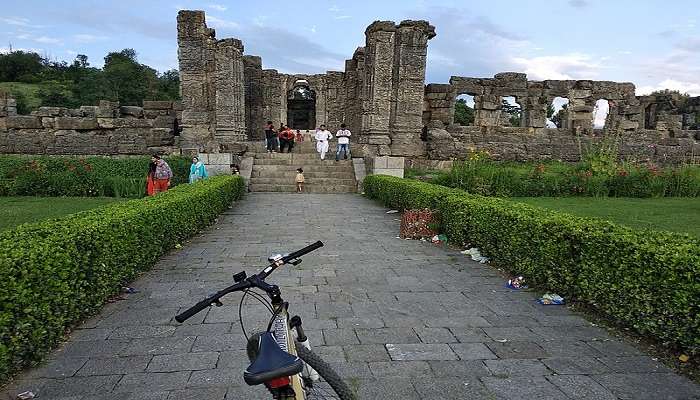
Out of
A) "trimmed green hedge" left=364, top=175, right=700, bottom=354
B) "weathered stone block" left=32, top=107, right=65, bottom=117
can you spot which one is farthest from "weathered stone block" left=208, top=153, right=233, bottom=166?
"trimmed green hedge" left=364, top=175, right=700, bottom=354

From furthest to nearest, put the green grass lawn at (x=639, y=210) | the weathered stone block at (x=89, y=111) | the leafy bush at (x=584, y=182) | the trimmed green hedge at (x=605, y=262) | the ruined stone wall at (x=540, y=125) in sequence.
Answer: the ruined stone wall at (x=540, y=125), the weathered stone block at (x=89, y=111), the leafy bush at (x=584, y=182), the green grass lawn at (x=639, y=210), the trimmed green hedge at (x=605, y=262)

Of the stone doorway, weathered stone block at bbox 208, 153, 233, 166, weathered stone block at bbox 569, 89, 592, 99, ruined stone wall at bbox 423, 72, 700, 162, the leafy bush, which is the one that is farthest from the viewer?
the stone doorway

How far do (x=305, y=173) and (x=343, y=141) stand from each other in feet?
6.79

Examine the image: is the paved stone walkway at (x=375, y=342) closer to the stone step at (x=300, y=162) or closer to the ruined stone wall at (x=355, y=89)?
the stone step at (x=300, y=162)

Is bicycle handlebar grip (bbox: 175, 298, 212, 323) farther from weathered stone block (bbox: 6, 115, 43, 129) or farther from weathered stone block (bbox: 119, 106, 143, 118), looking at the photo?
weathered stone block (bbox: 6, 115, 43, 129)

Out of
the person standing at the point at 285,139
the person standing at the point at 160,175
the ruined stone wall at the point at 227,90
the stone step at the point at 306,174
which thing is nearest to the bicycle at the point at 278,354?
the person standing at the point at 160,175

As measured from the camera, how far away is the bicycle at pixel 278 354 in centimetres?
160

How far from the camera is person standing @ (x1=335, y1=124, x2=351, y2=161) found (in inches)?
687

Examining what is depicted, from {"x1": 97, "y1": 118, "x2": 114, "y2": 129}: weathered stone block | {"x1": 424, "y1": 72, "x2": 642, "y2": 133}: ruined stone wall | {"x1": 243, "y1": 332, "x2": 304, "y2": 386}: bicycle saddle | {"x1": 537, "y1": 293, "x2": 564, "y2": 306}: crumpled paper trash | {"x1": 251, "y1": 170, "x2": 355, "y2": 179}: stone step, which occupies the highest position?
{"x1": 424, "y1": 72, "x2": 642, "y2": 133}: ruined stone wall

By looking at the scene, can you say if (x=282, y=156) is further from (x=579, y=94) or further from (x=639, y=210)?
(x=579, y=94)

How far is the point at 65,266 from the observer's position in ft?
12.3

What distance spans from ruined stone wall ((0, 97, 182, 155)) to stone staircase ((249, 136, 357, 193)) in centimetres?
410

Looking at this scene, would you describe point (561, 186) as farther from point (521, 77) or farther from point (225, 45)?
point (225, 45)

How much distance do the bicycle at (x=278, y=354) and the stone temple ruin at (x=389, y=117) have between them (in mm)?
14406
